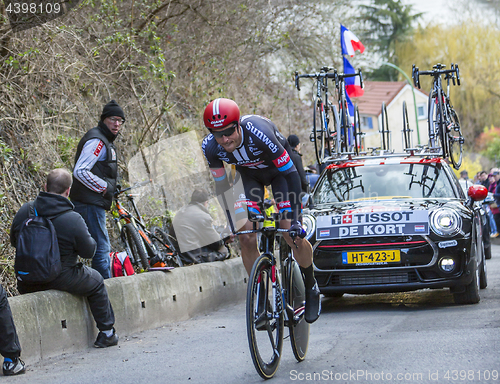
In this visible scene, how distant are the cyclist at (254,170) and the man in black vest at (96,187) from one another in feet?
8.14

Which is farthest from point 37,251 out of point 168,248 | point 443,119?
point 443,119

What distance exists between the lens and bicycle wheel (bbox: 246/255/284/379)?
4547 millimetres

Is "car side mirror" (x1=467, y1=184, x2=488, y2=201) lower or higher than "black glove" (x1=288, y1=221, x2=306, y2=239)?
lower

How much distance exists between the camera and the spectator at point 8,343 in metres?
5.24

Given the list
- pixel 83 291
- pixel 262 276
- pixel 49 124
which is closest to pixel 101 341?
pixel 83 291

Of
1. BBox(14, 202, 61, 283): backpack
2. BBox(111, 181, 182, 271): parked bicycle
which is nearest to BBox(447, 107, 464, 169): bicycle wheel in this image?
BBox(111, 181, 182, 271): parked bicycle

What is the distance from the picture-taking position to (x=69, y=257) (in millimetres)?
6242

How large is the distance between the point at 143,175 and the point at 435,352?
7326 mm

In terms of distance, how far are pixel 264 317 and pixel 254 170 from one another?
4.30 feet

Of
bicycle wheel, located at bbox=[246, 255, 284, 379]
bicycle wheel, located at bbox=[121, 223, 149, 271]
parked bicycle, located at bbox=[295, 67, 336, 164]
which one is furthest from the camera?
parked bicycle, located at bbox=[295, 67, 336, 164]

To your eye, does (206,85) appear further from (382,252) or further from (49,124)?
(382,252)

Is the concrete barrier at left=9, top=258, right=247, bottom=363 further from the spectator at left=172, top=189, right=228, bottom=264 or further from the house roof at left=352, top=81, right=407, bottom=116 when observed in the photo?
the house roof at left=352, top=81, right=407, bottom=116

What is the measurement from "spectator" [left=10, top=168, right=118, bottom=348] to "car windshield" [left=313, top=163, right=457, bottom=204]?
11.0 feet

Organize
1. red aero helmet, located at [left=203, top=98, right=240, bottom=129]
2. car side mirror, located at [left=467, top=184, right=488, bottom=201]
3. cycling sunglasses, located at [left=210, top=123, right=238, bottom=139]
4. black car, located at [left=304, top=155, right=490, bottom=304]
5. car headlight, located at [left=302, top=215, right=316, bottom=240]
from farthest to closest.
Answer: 1. car side mirror, located at [left=467, top=184, right=488, bottom=201]
2. car headlight, located at [left=302, top=215, right=316, bottom=240]
3. black car, located at [left=304, top=155, right=490, bottom=304]
4. cycling sunglasses, located at [left=210, top=123, right=238, bottom=139]
5. red aero helmet, located at [left=203, top=98, right=240, bottom=129]
